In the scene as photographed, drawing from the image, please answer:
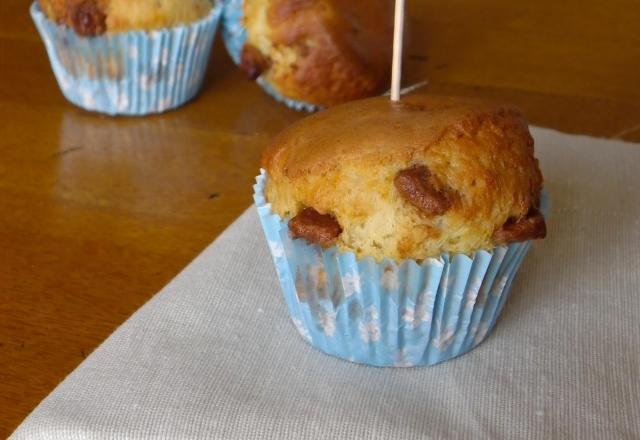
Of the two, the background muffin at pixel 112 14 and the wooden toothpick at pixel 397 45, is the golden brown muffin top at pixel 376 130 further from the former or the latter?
the background muffin at pixel 112 14

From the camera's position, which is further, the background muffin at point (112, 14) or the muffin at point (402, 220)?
the background muffin at point (112, 14)

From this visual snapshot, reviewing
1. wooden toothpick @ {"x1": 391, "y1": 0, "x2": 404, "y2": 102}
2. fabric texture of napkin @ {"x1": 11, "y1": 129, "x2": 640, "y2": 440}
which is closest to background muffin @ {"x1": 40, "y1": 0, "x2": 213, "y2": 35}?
fabric texture of napkin @ {"x1": 11, "y1": 129, "x2": 640, "y2": 440}

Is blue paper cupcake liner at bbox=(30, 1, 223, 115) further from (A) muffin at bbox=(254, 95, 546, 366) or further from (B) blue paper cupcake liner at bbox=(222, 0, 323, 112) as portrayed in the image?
(A) muffin at bbox=(254, 95, 546, 366)

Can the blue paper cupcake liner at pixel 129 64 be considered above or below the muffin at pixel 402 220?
below

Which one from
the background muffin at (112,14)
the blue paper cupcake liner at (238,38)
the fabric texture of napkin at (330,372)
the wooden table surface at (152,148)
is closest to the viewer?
the fabric texture of napkin at (330,372)

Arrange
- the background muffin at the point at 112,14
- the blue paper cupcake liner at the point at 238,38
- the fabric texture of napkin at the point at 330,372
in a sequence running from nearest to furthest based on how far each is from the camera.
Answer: the fabric texture of napkin at the point at 330,372
the background muffin at the point at 112,14
the blue paper cupcake liner at the point at 238,38

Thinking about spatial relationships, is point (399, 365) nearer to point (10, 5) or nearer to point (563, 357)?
point (563, 357)

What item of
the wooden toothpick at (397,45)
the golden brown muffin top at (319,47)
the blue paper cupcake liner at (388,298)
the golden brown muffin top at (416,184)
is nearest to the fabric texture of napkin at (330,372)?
the blue paper cupcake liner at (388,298)
